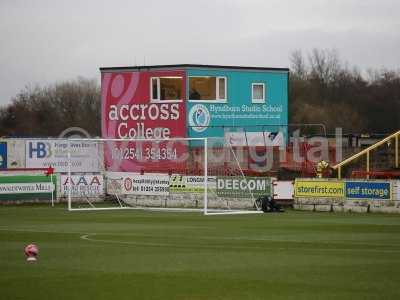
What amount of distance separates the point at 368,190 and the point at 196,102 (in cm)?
1790

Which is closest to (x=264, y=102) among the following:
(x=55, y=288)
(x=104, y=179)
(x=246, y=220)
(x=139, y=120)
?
(x=139, y=120)

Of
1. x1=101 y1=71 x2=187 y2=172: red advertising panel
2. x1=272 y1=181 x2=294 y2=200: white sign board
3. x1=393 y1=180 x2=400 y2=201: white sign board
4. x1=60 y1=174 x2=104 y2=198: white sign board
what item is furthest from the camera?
x1=101 y1=71 x2=187 y2=172: red advertising panel

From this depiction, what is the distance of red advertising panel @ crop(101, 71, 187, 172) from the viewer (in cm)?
5297

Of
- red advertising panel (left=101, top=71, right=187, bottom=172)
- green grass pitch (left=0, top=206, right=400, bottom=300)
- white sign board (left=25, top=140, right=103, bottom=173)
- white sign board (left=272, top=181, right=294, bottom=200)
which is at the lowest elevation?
green grass pitch (left=0, top=206, right=400, bottom=300)

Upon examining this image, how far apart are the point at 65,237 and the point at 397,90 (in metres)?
73.6

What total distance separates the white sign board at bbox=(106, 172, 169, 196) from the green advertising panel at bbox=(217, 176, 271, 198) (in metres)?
4.02

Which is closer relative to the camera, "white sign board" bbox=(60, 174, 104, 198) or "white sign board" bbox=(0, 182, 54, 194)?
"white sign board" bbox=(0, 182, 54, 194)

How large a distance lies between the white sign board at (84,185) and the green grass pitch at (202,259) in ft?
48.2

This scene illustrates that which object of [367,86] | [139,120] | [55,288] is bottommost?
[55,288]

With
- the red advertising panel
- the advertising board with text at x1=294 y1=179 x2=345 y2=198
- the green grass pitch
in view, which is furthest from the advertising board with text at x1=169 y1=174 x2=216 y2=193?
the green grass pitch

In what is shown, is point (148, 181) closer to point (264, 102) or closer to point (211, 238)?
point (264, 102)

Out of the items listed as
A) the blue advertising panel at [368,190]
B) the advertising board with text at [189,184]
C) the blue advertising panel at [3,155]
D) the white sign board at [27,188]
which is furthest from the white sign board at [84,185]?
the blue advertising panel at [368,190]

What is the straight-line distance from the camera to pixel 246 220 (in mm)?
33562

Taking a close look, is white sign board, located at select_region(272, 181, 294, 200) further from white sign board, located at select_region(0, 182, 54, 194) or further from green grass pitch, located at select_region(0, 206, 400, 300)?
white sign board, located at select_region(0, 182, 54, 194)
